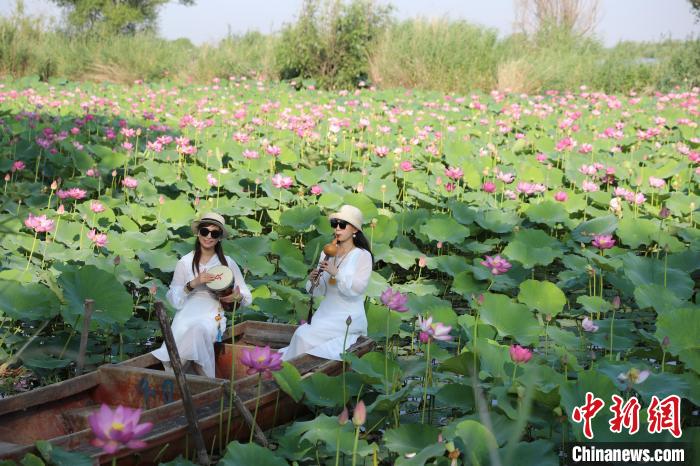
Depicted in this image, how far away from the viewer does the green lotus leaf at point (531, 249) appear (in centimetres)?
470

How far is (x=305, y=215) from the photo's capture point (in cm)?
548

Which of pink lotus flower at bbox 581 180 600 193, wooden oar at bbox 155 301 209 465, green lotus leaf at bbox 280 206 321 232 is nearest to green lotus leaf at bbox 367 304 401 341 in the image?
wooden oar at bbox 155 301 209 465

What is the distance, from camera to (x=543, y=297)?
390 cm

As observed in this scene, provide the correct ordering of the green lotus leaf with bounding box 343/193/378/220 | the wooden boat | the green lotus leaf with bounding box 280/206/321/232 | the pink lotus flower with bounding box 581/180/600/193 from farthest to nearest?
1. the pink lotus flower with bounding box 581/180/600/193
2. the green lotus leaf with bounding box 343/193/378/220
3. the green lotus leaf with bounding box 280/206/321/232
4. the wooden boat

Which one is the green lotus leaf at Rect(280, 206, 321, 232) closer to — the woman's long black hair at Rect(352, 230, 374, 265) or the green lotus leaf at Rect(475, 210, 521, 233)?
the green lotus leaf at Rect(475, 210, 521, 233)

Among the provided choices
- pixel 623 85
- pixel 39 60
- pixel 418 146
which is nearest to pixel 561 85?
pixel 623 85

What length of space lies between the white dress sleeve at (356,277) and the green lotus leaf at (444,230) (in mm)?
1806

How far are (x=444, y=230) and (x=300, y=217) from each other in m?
0.91

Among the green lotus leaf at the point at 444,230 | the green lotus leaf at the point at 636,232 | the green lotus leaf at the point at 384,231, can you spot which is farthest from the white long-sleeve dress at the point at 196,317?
the green lotus leaf at the point at 636,232

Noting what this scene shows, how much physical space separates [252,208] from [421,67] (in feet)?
33.1

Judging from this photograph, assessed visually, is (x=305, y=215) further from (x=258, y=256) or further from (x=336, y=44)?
(x=336, y=44)

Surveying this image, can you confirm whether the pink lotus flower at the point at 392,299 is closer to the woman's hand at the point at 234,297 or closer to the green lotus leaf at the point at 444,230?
the woman's hand at the point at 234,297

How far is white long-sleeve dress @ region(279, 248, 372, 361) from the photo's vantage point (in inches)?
134

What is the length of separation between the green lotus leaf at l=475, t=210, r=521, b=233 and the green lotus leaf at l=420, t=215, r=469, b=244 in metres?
0.30
